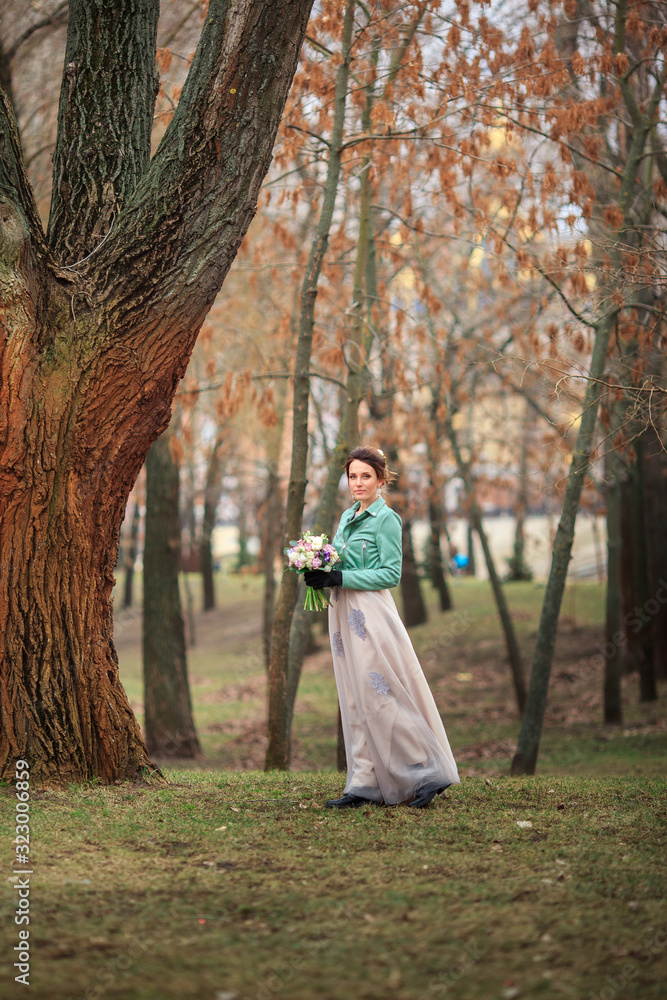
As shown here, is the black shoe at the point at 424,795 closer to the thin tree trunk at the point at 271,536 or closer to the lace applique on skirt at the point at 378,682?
the lace applique on skirt at the point at 378,682

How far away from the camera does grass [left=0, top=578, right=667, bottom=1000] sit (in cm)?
296

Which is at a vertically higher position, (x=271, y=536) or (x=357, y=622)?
(x=271, y=536)

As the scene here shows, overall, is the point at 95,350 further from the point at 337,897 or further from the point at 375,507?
the point at 337,897

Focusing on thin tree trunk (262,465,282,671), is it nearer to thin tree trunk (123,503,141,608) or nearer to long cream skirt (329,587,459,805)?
thin tree trunk (123,503,141,608)

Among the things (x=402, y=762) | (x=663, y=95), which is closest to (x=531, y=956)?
(x=402, y=762)

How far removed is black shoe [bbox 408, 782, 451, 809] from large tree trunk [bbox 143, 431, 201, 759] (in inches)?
288

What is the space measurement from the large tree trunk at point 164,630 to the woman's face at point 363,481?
6917 millimetres

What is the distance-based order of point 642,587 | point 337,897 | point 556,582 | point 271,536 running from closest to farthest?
point 337,897, point 556,582, point 642,587, point 271,536

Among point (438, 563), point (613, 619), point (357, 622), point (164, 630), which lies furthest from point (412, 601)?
point (357, 622)

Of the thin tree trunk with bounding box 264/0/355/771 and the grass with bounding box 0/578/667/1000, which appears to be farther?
the thin tree trunk with bounding box 264/0/355/771

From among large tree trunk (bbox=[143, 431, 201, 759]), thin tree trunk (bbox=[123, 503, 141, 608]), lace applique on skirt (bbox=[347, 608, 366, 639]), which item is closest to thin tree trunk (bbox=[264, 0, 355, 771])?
lace applique on skirt (bbox=[347, 608, 366, 639])

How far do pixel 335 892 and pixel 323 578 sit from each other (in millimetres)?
1859

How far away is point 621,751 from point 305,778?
487cm

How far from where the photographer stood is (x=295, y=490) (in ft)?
23.5
